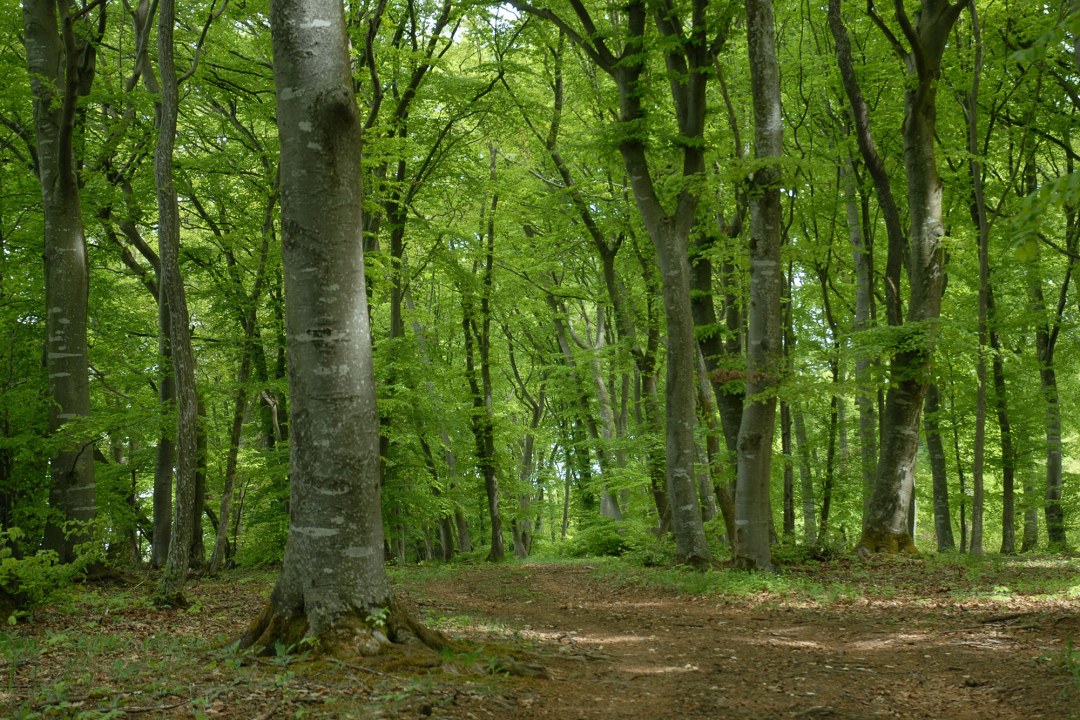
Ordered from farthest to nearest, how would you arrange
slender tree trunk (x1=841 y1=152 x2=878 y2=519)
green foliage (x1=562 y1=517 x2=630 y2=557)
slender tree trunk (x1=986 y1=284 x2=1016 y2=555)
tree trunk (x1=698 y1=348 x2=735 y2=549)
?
green foliage (x1=562 y1=517 x2=630 y2=557) → slender tree trunk (x1=986 y1=284 x2=1016 y2=555) → slender tree trunk (x1=841 y1=152 x2=878 y2=519) → tree trunk (x1=698 y1=348 x2=735 y2=549)

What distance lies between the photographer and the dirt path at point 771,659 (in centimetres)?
453

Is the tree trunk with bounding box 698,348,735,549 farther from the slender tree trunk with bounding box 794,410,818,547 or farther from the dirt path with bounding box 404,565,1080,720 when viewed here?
the dirt path with bounding box 404,565,1080,720

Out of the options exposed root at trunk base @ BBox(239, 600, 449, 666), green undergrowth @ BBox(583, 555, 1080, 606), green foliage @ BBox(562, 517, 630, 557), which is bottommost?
green foliage @ BBox(562, 517, 630, 557)

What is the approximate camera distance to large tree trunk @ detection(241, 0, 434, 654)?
495 cm

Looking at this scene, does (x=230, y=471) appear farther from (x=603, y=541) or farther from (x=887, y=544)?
(x=603, y=541)

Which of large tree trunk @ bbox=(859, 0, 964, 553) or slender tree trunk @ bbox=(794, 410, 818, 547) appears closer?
large tree trunk @ bbox=(859, 0, 964, 553)

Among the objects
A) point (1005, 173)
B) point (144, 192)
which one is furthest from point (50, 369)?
point (1005, 173)

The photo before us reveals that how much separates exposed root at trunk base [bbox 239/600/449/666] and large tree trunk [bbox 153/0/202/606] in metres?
2.73

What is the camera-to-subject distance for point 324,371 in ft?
16.4

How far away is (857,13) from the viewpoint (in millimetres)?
14289

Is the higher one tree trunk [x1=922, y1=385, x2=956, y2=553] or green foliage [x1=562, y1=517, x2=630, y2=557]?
tree trunk [x1=922, y1=385, x2=956, y2=553]

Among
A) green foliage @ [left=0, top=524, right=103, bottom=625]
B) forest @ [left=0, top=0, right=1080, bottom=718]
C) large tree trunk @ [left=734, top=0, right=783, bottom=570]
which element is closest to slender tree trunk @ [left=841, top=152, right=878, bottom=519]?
forest @ [left=0, top=0, right=1080, bottom=718]

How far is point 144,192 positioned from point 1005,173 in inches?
749

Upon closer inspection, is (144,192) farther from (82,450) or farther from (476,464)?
(476,464)
